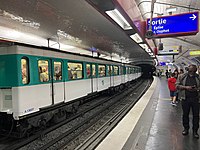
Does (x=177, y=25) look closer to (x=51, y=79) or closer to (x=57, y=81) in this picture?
(x=57, y=81)

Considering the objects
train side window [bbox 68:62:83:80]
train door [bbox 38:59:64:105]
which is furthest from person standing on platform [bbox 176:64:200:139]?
train side window [bbox 68:62:83:80]

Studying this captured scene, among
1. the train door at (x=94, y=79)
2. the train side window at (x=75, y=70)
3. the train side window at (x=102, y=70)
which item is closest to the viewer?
the train side window at (x=75, y=70)

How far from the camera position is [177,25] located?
707 centimetres

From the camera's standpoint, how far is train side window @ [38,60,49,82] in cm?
524

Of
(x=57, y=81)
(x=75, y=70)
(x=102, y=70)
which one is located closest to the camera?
Result: (x=57, y=81)

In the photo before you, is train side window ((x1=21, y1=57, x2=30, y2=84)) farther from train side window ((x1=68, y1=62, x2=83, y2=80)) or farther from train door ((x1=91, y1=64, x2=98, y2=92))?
train door ((x1=91, y1=64, x2=98, y2=92))

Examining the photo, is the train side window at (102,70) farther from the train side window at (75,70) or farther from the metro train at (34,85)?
the metro train at (34,85)

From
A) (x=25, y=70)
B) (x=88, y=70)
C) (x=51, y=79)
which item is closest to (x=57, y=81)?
(x=51, y=79)

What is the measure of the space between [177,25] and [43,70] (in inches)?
216

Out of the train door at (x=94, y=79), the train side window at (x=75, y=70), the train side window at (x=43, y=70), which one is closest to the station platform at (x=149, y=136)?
the train side window at (x=43, y=70)

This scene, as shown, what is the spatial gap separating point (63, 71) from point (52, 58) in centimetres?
76

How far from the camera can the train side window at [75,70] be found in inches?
271

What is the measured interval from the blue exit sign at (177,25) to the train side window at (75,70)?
143 inches

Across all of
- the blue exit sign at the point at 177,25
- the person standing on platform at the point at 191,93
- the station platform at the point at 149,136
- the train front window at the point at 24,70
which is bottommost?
the station platform at the point at 149,136
